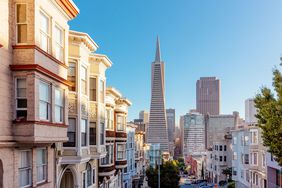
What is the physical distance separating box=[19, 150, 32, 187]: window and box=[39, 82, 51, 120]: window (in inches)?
56.1

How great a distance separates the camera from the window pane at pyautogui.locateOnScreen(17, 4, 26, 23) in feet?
37.3

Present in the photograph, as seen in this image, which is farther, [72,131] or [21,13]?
[72,131]

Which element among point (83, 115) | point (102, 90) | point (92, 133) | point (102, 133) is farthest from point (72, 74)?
point (102, 133)

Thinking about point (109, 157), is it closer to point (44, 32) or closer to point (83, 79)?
point (83, 79)

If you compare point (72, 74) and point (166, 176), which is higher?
point (72, 74)

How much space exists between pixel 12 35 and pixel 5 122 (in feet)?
9.55

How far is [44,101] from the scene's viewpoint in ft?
40.1

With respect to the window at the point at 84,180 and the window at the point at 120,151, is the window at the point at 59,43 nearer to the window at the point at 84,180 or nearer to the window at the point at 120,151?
Result: the window at the point at 84,180

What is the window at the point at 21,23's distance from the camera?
11352mm

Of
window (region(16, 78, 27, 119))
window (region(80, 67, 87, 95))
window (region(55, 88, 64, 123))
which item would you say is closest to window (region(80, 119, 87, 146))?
window (region(80, 67, 87, 95))

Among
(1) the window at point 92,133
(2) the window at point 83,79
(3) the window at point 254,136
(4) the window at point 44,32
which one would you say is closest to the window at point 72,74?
(2) the window at point 83,79

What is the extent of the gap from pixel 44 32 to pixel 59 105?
3100mm

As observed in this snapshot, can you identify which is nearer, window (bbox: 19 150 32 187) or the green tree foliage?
window (bbox: 19 150 32 187)

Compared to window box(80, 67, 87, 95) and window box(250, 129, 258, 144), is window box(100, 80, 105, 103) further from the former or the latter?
window box(250, 129, 258, 144)
